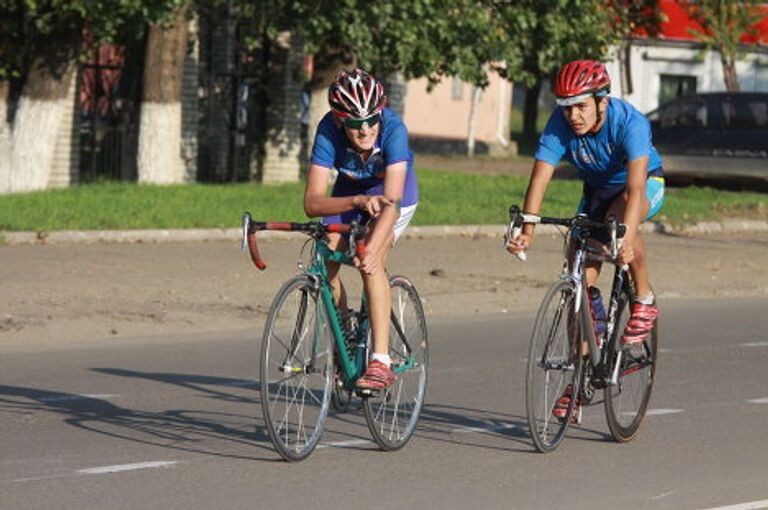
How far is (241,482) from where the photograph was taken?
8.44 metres

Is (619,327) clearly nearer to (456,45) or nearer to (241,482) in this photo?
(241,482)

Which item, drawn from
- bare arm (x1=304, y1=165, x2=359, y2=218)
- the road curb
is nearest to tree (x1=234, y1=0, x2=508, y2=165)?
the road curb

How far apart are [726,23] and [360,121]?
131ft

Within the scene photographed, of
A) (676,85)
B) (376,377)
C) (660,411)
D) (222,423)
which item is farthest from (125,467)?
(676,85)

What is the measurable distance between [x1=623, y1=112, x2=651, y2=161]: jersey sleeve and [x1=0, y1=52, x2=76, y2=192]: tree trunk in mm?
17215

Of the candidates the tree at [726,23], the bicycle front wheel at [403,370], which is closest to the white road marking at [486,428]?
the bicycle front wheel at [403,370]

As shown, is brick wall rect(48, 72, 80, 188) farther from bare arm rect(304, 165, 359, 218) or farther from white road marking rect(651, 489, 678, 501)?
white road marking rect(651, 489, 678, 501)

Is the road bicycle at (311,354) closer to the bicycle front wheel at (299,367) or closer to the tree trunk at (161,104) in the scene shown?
the bicycle front wheel at (299,367)

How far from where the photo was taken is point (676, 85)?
5281cm

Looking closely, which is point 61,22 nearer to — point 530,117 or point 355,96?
point 355,96

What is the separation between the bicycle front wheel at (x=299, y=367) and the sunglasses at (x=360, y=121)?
689mm

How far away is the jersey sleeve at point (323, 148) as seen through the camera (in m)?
9.09

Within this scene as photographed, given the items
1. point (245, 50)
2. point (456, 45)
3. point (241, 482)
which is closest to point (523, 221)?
point (241, 482)

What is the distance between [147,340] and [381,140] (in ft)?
17.1
